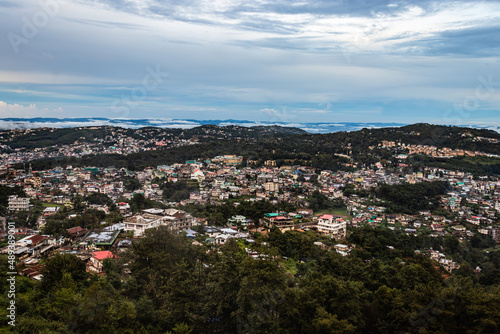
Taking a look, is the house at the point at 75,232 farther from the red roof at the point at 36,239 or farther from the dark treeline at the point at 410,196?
the dark treeline at the point at 410,196

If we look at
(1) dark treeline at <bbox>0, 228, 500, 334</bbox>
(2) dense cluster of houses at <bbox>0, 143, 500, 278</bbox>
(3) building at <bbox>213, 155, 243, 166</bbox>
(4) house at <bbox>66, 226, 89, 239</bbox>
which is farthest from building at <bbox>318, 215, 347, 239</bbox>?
(3) building at <bbox>213, 155, 243, 166</bbox>

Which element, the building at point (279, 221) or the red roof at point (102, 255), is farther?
the building at point (279, 221)

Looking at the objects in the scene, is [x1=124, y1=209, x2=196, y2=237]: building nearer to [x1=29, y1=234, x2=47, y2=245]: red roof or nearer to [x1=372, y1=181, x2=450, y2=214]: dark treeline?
[x1=29, y1=234, x2=47, y2=245]: red roof

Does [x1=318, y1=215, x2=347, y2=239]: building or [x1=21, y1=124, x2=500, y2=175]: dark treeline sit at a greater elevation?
[x1=21, y1=124, x2=500, y2=175]: dark treeline

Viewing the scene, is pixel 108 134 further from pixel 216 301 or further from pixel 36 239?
pixel 216 301

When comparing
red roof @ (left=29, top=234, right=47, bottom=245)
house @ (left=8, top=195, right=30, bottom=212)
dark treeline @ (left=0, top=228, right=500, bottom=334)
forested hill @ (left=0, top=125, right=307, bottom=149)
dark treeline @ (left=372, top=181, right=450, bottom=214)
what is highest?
forested hill @ (left=0, top=125, right=307, bottom=149)

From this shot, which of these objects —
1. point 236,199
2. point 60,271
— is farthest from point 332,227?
point 60,271

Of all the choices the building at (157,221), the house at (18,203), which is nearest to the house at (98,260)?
the building at (157,221)
